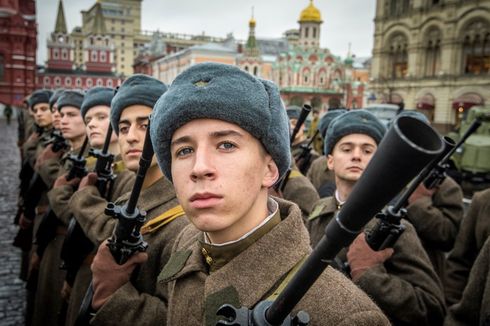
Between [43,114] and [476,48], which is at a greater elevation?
[476,48]

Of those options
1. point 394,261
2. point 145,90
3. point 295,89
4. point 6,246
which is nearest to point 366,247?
point 394,261

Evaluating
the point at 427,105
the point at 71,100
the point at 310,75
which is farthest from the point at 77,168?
the point at 310,75

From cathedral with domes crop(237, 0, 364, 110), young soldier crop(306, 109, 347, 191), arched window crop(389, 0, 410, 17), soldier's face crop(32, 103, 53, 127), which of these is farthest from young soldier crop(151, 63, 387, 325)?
cathedral with domes crop(237, 0, 364, 110)

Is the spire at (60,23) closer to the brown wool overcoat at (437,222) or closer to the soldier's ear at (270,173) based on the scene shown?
the brown wool overcoat at (437,222)

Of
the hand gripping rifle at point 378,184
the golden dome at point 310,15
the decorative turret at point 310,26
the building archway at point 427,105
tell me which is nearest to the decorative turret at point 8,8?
the decorative turret at point 310,26

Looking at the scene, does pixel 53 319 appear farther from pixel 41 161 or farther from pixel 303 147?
pixel 303 147

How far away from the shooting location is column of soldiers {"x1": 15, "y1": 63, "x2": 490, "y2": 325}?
1625 mm

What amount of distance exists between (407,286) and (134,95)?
7.07ft

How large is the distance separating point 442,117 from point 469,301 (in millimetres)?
35148

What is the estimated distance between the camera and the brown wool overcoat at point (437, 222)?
12.6 ft

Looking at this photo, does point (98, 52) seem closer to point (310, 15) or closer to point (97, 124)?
point (310, 15)

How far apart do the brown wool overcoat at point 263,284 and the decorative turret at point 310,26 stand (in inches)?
2522

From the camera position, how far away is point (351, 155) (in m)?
3.44

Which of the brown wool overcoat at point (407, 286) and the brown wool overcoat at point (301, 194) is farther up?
the brown wool overcoat at point (301, 194)
